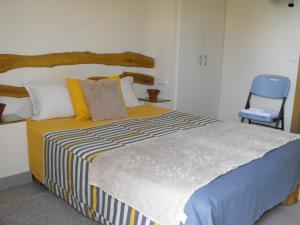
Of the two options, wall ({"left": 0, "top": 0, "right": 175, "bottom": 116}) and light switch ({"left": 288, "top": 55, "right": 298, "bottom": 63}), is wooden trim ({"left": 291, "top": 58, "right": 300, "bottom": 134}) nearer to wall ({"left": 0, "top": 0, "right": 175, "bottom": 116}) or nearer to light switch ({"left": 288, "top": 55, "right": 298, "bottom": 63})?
light switch ({"left": 288, "top": 55, "right": 298, "bottom": 63})

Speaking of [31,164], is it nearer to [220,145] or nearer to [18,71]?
[18,71]

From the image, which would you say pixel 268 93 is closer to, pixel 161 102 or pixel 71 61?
pixel 161 102

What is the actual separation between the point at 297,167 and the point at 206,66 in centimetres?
216

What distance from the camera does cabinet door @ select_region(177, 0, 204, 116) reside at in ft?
11.8

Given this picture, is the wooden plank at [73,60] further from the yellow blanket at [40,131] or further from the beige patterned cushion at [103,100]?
the yellow blanket at [40,131]

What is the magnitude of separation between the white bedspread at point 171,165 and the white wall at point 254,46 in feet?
5.61

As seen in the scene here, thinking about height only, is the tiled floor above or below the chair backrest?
below

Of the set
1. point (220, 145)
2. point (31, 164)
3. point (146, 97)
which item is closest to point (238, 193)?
point (220, 145)

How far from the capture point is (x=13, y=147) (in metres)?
2.46

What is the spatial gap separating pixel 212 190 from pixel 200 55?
2.69m

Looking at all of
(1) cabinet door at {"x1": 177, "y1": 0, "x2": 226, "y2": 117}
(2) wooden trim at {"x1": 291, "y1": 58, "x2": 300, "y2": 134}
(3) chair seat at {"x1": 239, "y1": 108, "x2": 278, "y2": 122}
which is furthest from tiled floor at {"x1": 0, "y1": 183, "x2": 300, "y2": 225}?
(1) cabinet door at {"x1": 177, "y1": 0, "x2": 226, "y2": 117}

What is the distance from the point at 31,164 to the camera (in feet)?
8.35

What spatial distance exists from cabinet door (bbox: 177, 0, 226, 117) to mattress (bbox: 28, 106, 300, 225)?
1.65 meters

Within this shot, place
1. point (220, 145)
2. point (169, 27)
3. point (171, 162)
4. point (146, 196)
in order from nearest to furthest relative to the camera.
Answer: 1. point (146, 196)
2. point (171, 162)
3. point (220, 145)
4. point (169, 27)
